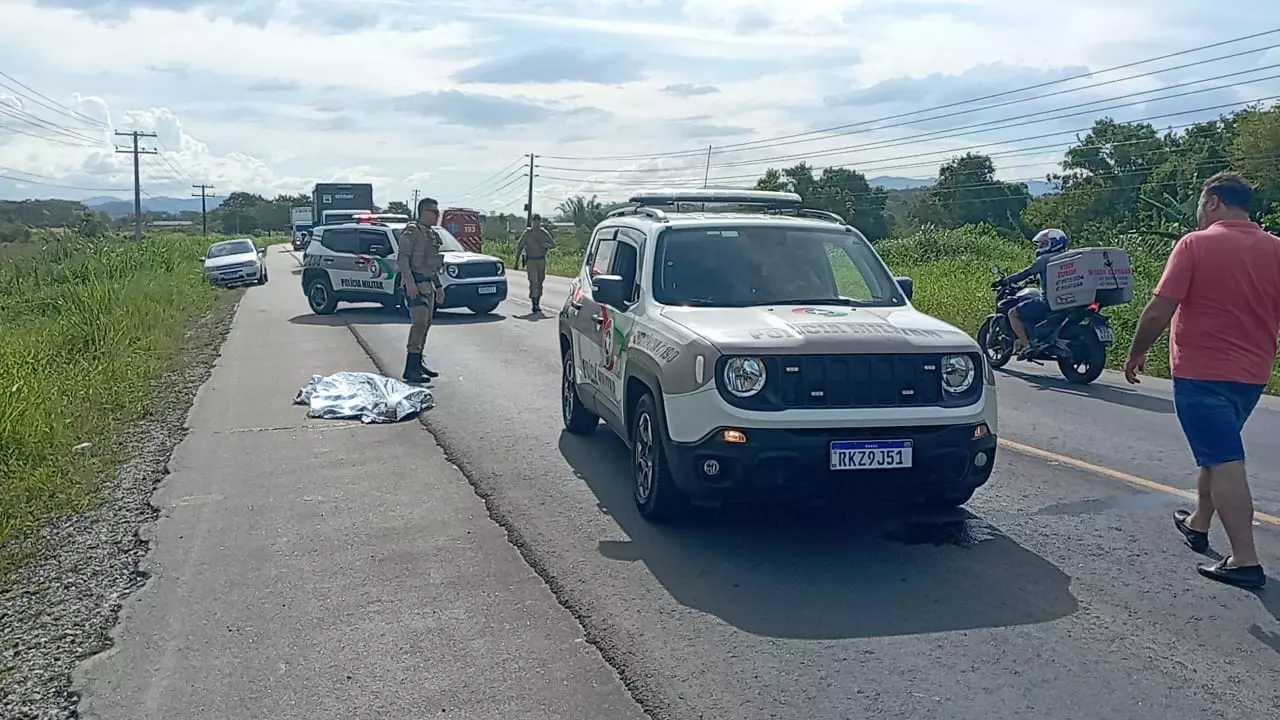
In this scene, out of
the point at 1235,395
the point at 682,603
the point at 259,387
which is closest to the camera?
the point at 682,603

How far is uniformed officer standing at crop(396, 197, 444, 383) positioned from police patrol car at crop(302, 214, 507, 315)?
815cm

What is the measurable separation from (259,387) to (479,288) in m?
9.05

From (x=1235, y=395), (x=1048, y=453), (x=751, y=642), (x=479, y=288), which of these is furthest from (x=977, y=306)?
(x=751, y=642)

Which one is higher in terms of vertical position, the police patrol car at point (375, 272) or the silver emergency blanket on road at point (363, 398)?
the police patrol car at point (375, 272)

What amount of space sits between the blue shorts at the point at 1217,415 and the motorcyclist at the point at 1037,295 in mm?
6898

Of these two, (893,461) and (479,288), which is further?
(479,288)

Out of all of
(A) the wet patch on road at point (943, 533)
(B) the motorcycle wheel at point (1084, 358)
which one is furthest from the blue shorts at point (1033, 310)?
(A) the wet patch on road at point (943, 533)

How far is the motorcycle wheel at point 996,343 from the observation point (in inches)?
539

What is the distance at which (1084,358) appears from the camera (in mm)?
12648

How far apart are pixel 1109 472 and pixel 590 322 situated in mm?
3732

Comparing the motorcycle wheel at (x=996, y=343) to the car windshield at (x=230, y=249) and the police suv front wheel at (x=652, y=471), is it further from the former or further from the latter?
the car windshield at (x=230, y=249)

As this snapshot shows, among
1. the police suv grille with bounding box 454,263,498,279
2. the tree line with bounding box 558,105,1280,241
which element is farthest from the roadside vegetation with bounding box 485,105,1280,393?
the police suv grille with bounding box 454,263,498,279

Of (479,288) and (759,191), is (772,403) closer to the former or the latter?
(759,191)

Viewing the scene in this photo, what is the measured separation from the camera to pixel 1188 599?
213 inches
